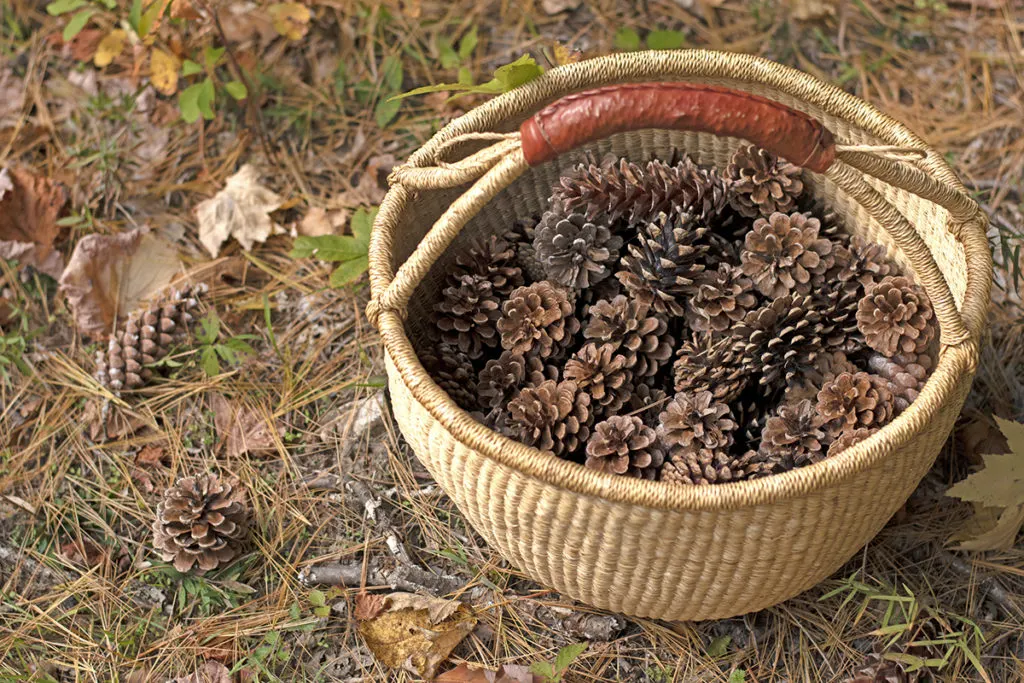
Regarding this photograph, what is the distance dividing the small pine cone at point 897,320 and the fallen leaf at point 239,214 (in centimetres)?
116

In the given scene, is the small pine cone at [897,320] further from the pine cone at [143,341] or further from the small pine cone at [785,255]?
the pine cone at [143,341]

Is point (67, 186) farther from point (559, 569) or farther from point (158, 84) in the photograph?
point (559, 569)

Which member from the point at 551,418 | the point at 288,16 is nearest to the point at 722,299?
the point at 551,418

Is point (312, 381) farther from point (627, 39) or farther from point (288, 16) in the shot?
point (627, 39)

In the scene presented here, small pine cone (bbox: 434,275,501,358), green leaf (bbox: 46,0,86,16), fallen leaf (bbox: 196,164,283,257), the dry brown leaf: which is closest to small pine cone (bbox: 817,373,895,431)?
small pine cone (bbox: 434,275,501,358)

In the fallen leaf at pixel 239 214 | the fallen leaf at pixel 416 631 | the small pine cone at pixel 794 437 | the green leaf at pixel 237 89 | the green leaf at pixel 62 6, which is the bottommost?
the fallen leaf at pixel 416 631

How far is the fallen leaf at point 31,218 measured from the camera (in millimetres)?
1833

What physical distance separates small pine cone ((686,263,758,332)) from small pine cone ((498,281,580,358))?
19cm

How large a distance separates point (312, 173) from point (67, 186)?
51 centimetres

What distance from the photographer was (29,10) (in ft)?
7.09

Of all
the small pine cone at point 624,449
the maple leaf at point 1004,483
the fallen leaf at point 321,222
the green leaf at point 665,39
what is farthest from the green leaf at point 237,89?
the maple leaf at point 1004,483

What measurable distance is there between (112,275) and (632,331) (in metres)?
1.06

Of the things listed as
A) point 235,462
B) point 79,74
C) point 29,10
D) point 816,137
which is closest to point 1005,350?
point 816,137

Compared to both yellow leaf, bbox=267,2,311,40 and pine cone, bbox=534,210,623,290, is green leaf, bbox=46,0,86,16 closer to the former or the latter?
yellow leaf, bbox=267,2,311,40
